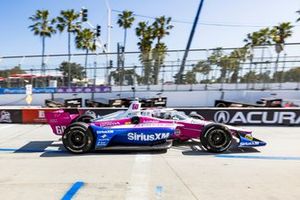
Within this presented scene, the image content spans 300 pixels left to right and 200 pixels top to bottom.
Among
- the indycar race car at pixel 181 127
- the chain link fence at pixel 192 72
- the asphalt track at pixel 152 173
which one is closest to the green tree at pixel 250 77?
the chain link fence at pixel 192 72

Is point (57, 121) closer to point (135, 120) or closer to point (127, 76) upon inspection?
point (135, 120)

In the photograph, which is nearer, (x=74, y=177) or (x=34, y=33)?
(x=74, y=177)

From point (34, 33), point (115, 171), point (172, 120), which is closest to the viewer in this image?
point (115, 171)

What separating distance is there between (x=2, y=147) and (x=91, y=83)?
16.9m


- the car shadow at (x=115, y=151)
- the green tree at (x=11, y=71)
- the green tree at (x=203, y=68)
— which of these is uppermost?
the green tree at (x=203, y=68)

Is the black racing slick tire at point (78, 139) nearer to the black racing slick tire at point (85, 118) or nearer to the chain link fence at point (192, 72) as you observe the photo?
the black racing slick tire at point (85, 118)

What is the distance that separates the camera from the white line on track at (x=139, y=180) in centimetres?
514

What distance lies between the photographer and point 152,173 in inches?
254

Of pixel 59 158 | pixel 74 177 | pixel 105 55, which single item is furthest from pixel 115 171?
pixel 105 55

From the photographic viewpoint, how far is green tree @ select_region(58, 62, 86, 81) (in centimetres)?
2644

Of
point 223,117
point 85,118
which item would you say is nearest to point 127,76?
point 223,117

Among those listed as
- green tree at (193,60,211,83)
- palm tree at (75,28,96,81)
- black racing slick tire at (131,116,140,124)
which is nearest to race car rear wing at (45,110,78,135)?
black racing slick tire at (131,116,140,124)

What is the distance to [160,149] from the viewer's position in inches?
331

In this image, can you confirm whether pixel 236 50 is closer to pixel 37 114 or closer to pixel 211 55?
pixel 211 55
